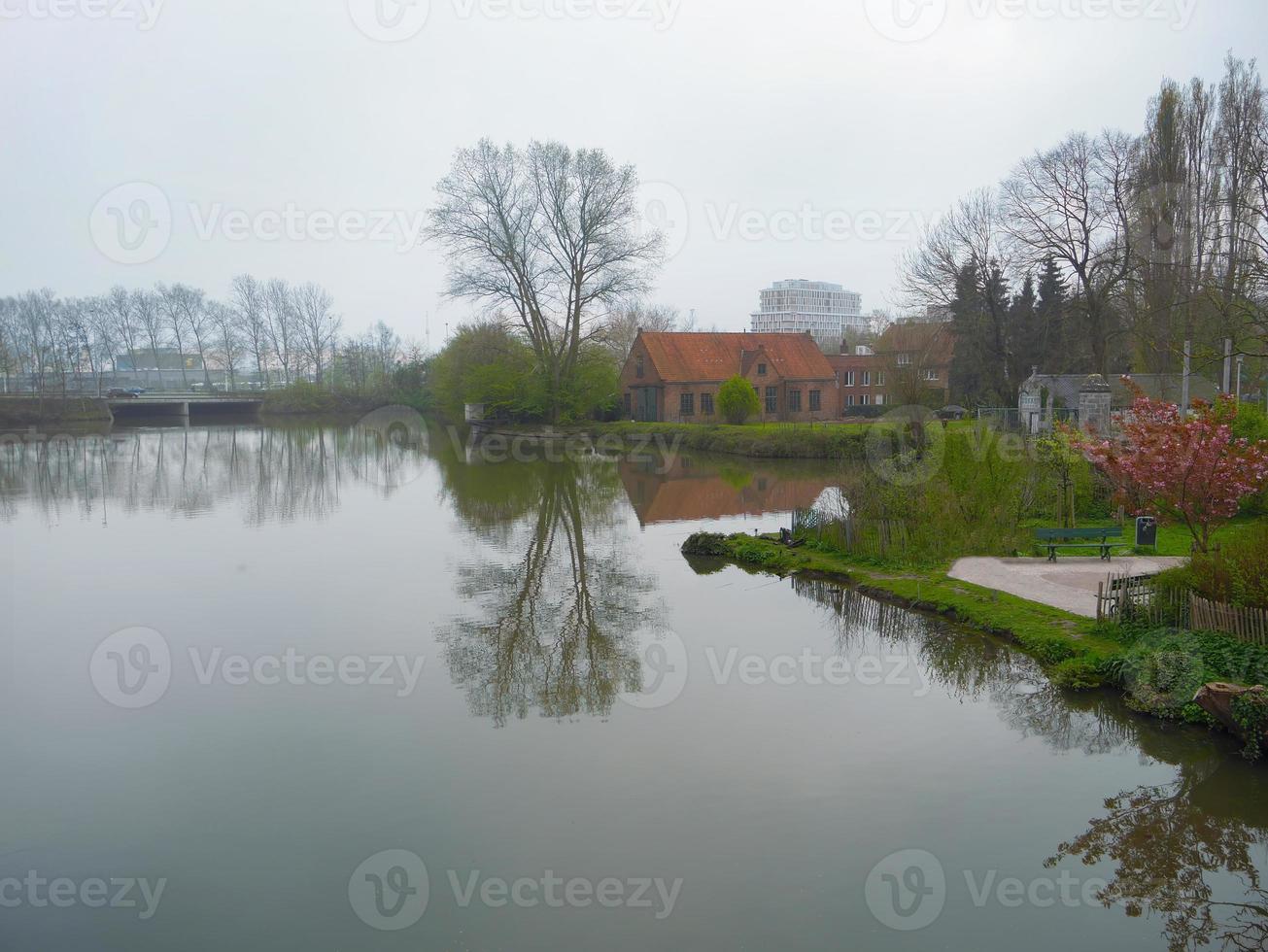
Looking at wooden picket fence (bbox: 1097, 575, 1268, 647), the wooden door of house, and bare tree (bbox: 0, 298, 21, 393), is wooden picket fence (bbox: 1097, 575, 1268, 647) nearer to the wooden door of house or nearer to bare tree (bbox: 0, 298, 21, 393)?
the wooden door of house

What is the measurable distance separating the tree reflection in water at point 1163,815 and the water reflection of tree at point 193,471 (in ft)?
58.8

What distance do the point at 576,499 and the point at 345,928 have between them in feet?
66.4

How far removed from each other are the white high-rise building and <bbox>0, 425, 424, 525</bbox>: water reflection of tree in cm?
9308

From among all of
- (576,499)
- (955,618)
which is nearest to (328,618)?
(955,618)

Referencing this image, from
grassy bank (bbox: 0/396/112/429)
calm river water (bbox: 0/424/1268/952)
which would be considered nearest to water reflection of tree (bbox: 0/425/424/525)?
calm river water (bbox: 0/424/1268/952)

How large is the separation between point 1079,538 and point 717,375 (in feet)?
117

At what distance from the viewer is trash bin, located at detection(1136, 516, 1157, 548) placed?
15.2 meters

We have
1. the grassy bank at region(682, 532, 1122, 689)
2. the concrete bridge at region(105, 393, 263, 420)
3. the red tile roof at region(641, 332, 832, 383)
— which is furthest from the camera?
the concrete bridge at region(105, 393, 263, 420)

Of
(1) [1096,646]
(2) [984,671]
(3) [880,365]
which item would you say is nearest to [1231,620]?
(1) [1096,646]

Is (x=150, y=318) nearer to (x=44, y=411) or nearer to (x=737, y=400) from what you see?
(x=44, y=411)

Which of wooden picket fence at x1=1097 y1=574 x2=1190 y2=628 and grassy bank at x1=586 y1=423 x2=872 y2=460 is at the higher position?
grassy bank at x1=586 y1=423 x2=872 y2=460

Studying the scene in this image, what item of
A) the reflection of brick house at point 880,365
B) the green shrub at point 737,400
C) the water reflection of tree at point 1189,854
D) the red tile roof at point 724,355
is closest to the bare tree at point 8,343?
the red tile roof at point 724,355

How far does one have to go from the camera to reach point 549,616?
13430 mm

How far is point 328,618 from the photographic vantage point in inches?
520
